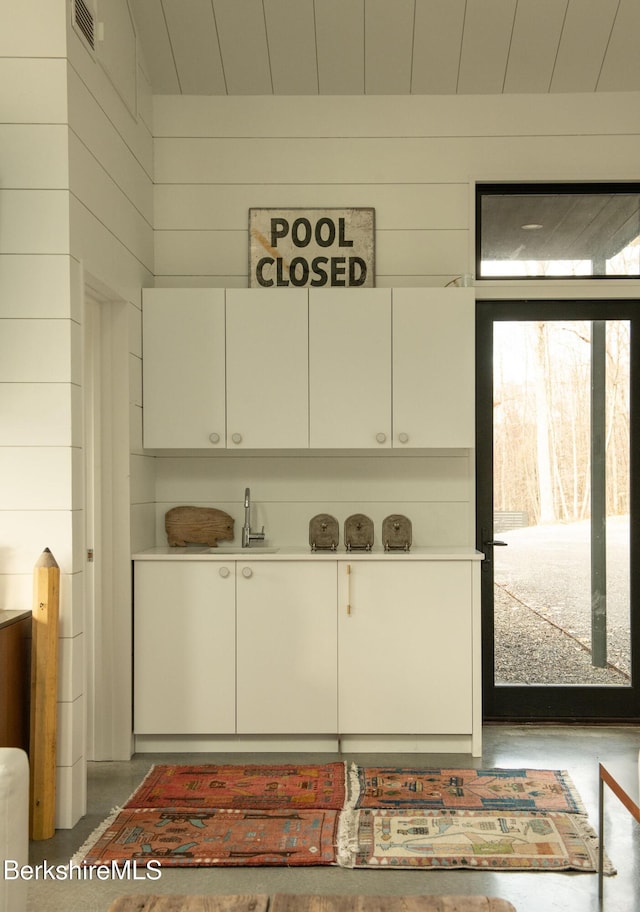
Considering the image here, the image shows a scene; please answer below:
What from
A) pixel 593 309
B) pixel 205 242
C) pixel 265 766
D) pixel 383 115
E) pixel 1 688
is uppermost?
pixel 383 115

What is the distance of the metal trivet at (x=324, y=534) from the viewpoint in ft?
14.8

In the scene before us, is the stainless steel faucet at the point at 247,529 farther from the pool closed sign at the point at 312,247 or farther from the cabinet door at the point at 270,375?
the pool closed sign at the point at 312,247

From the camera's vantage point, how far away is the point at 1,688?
309 cm

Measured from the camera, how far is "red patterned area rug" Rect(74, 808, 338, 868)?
3.04 m

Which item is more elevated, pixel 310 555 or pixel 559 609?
pixel 310 555

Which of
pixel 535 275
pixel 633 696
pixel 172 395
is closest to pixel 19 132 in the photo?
pixel 172 395

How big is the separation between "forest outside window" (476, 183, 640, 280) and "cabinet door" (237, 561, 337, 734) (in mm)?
1849

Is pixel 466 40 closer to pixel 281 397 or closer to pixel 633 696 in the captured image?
pixel 281 397

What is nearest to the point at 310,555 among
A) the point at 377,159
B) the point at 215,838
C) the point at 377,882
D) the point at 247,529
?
the point at 247,529

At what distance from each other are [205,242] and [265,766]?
8.51ft

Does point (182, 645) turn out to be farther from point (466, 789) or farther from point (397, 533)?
point (466, 789)

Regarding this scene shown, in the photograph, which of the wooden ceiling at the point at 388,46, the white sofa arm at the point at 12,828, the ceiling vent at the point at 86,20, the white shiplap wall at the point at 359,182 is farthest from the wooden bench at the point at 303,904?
the wooden ceiling at the point at 388,46

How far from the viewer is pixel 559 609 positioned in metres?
4.71

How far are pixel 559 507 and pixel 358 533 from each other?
106cm
